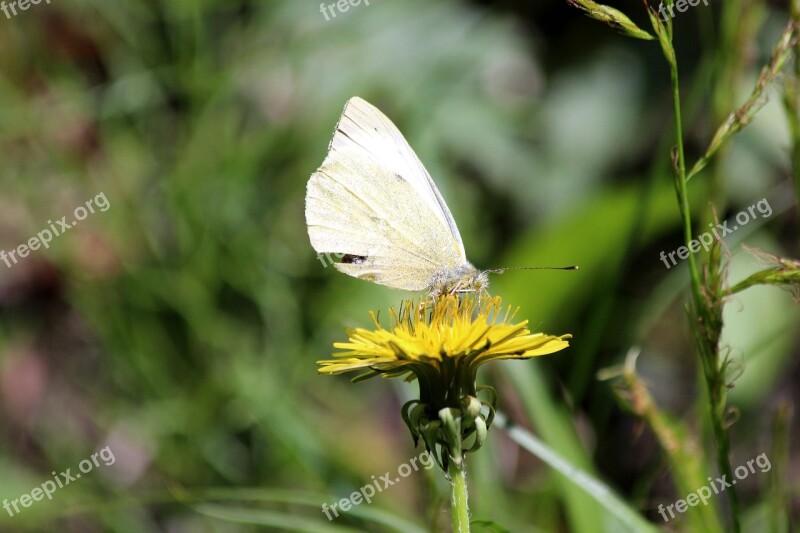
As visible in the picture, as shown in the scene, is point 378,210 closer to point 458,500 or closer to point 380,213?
point 380,213

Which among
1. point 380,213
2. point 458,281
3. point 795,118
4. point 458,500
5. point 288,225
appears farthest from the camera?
point 288,225

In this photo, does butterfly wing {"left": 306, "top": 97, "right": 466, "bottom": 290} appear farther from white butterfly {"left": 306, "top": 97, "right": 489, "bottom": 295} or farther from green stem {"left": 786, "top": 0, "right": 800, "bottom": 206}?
green stem {"left": 786, "top": 0, "right": 800, "bottom": 206}

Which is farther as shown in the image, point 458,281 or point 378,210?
point 378,210

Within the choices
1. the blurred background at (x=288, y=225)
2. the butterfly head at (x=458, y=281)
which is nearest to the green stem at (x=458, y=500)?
the butterfly head at (x=458, y=281)

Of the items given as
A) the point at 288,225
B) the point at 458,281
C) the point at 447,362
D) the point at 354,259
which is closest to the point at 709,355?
the point at 447,362

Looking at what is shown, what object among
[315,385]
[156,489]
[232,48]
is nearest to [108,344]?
[156,489]

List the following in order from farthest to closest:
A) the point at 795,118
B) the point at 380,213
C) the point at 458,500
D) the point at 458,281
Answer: the point at 380,213 → the point at 458,281 → the point at 795,118 → the point at 458,500
